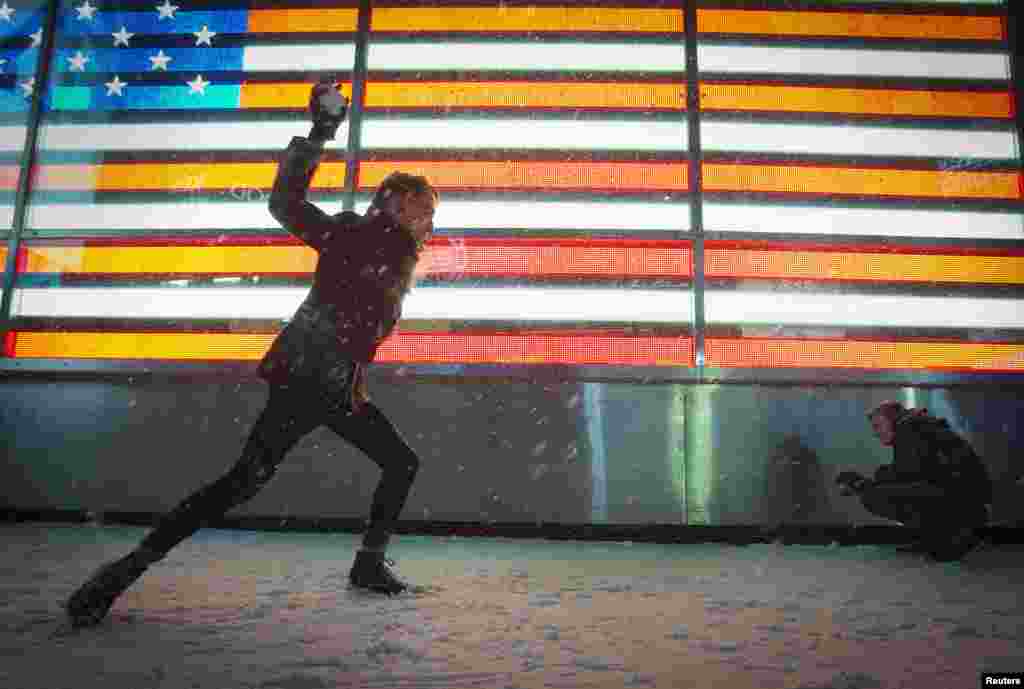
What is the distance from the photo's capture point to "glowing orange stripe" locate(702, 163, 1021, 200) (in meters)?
4.94

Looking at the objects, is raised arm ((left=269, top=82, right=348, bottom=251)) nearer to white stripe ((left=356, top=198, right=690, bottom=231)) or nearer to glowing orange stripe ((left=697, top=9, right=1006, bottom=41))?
white stripe ((left=356, top=198, right=690, bottom=231))

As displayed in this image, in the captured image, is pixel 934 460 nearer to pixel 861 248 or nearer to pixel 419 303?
pixel 861 248

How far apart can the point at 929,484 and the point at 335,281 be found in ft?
12.1

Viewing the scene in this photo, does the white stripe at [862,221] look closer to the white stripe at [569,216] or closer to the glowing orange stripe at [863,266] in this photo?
the glowing orange stripe at [863,266]

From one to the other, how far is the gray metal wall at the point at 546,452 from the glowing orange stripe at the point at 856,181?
1605 millimetres

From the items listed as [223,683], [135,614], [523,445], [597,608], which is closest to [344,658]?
[223,683]

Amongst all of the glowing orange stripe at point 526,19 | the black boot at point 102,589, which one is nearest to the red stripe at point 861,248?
the glowing orange stripe at point 526,19

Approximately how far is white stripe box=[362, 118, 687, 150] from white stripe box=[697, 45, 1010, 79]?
0.72 metres

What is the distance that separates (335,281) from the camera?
226cm

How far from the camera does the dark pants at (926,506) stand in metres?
3.68

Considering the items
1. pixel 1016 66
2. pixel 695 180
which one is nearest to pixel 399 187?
pixel 695 180

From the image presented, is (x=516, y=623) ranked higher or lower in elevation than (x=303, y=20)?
lower

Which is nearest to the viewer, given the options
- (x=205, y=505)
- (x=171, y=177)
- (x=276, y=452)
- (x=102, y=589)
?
(x=102, y=589)

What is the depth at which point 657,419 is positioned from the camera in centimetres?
455
